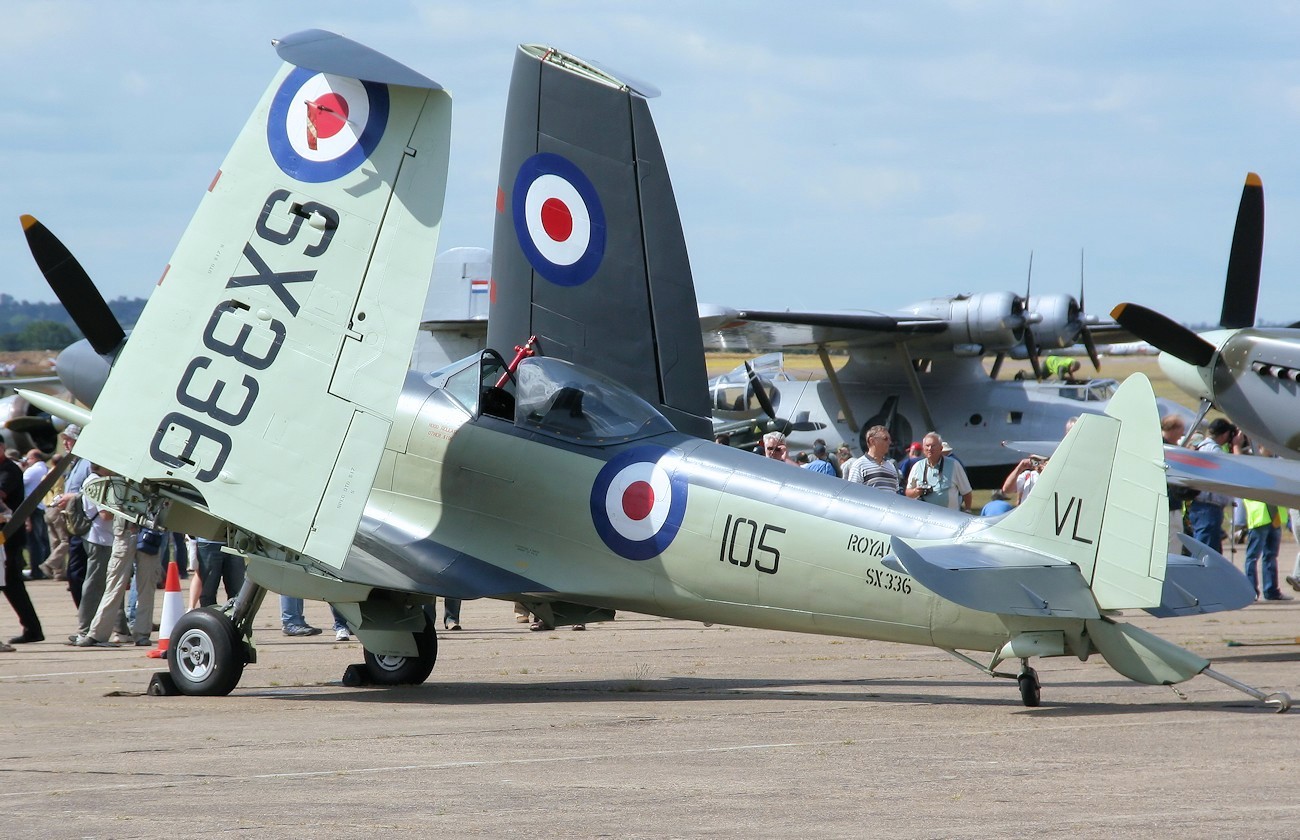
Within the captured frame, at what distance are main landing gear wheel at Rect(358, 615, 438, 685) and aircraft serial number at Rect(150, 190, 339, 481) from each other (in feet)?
7.28

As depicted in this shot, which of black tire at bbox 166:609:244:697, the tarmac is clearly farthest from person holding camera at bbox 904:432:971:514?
black tire at bbox 166:609:244:697

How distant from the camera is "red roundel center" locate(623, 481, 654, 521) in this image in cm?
997

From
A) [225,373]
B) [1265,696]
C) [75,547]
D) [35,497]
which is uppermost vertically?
[225,373]

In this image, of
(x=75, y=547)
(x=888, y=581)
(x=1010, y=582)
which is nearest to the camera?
(x=1010, y=582)

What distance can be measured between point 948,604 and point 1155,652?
4.06ft

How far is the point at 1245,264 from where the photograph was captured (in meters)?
15.9

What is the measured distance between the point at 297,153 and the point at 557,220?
108 inches

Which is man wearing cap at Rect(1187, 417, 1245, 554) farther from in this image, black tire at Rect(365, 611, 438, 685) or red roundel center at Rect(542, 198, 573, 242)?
black tire at Rect(365, 611, 438, 685)

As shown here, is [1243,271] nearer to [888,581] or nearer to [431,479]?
[888,581]

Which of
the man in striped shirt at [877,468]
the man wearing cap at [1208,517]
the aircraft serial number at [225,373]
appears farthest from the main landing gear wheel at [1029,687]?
the man wearing cap at [1208,517]

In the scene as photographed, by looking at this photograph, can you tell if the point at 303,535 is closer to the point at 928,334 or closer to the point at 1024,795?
the point at 1024,795

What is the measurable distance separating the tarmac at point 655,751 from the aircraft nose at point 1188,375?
3538 mm

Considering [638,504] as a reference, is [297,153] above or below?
above

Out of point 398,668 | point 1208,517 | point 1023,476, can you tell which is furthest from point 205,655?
point 1208,517
